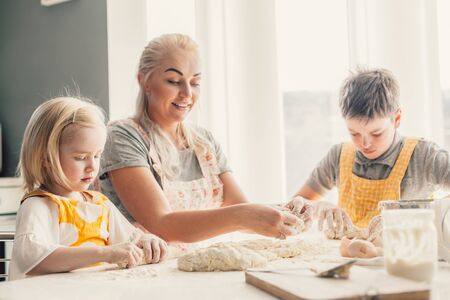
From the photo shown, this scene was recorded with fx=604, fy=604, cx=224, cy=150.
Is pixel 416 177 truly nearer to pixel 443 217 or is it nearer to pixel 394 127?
pixel 394 127

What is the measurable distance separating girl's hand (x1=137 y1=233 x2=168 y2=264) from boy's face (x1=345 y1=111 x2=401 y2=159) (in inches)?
32.5

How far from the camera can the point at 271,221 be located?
1427mm

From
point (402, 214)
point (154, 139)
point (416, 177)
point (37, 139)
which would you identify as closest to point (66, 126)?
point (37, 139)

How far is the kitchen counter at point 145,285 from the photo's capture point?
93 cm

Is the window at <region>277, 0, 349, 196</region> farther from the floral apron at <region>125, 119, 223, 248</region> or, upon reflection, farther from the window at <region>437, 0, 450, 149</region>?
the floral apron at <region>125, 119, 223, 248</region>

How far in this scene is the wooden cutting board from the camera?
2.52 ft

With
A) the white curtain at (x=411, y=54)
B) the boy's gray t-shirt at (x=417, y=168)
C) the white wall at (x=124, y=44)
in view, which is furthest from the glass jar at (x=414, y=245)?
the white wall at (x=124, y=44)

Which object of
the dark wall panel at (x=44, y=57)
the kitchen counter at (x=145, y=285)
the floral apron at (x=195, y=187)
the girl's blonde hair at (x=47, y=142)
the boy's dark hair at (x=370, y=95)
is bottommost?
the kitchen counter at (x=145, y=285)

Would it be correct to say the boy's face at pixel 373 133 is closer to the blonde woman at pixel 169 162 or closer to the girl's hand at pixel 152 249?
the blonde woman at pixel 169 162

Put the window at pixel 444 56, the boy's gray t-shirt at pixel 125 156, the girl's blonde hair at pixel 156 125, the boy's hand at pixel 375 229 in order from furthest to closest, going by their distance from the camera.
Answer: the window at pixel 444 56
the girl's blonde hair at pixel 156 125
the boy's gray t-shirt at pixel 125 156
the boy's hand at pixel 375 229

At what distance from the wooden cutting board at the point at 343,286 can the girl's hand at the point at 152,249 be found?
0.40 meters

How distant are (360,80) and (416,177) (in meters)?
0.35

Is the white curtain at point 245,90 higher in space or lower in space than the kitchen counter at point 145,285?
higher

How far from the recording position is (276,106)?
2477mm
